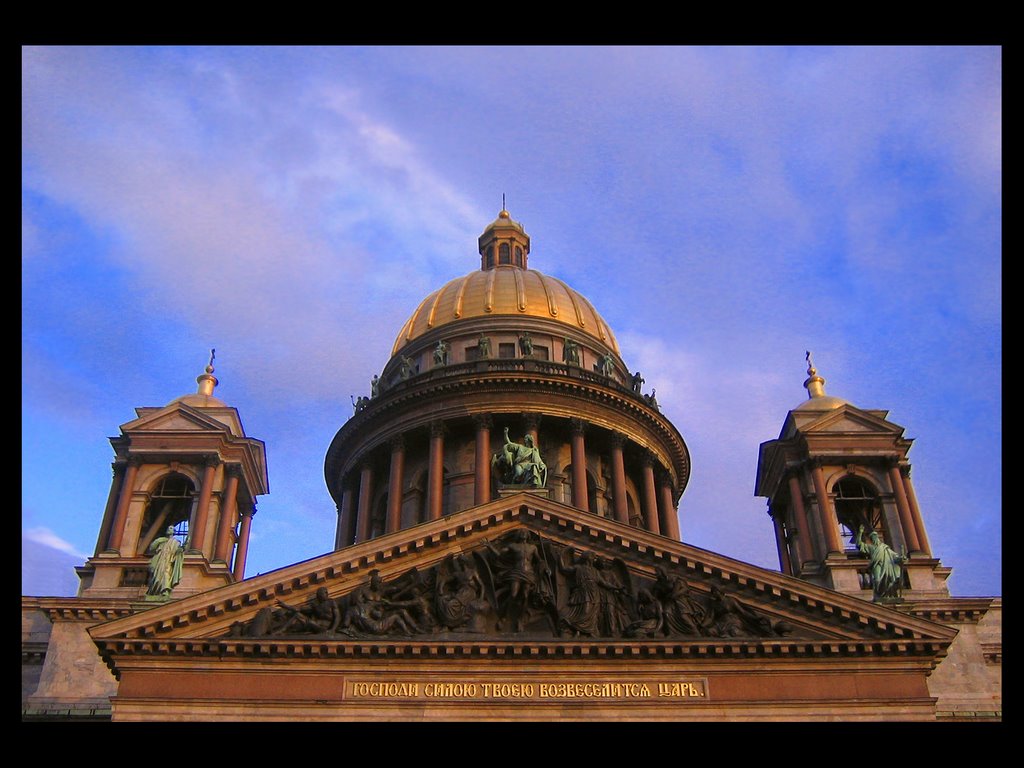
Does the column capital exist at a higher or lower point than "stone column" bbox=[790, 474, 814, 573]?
higher

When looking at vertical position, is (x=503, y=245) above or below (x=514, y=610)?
above

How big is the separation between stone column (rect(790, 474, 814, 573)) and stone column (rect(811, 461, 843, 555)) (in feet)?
2.13

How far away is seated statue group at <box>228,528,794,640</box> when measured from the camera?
26.7 m

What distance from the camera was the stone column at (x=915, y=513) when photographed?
3644 centimetres

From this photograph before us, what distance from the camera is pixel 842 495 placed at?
3897cm

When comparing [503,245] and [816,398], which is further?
[503,245]

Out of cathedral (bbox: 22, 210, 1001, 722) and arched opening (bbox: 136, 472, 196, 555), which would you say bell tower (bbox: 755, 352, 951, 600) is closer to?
cathedral (bbox: 22, 210, 1001, 722)

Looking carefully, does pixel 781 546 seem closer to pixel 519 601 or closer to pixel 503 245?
pixel 519 601

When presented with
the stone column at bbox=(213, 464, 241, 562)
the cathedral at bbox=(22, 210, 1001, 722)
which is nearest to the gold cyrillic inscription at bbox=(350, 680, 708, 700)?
the cathedral at bbox=(22, 210, 1001, 722)

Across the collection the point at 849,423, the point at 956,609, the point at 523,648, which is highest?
the point at 849,423

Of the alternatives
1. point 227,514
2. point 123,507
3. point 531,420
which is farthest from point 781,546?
point 123,507

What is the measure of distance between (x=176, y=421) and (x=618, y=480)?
18.6m

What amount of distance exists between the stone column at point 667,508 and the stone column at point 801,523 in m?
9.45

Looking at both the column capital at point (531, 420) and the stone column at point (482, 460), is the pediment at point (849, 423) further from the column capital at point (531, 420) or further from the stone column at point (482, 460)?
the stone column at point (482, 460)
